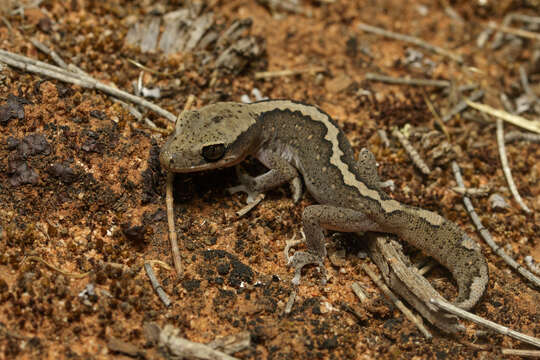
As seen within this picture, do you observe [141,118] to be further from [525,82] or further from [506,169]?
[525,82]

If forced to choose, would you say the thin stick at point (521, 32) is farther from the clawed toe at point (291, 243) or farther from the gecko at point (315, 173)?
the clawed toe at point (291, 243)

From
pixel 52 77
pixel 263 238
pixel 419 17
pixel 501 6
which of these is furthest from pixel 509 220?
pixel 52 77

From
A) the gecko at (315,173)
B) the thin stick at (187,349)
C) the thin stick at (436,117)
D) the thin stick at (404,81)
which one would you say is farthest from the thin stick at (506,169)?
the thin stick at (187,349)

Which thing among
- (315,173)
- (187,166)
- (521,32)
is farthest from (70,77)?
(521,32)

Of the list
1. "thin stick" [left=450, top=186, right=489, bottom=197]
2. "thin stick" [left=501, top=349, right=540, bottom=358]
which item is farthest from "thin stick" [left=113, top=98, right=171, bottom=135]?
"thin stick" [left=501, top=349, right=540, bottom=358]

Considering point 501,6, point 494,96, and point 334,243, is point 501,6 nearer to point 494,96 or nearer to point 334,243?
point 494,96
